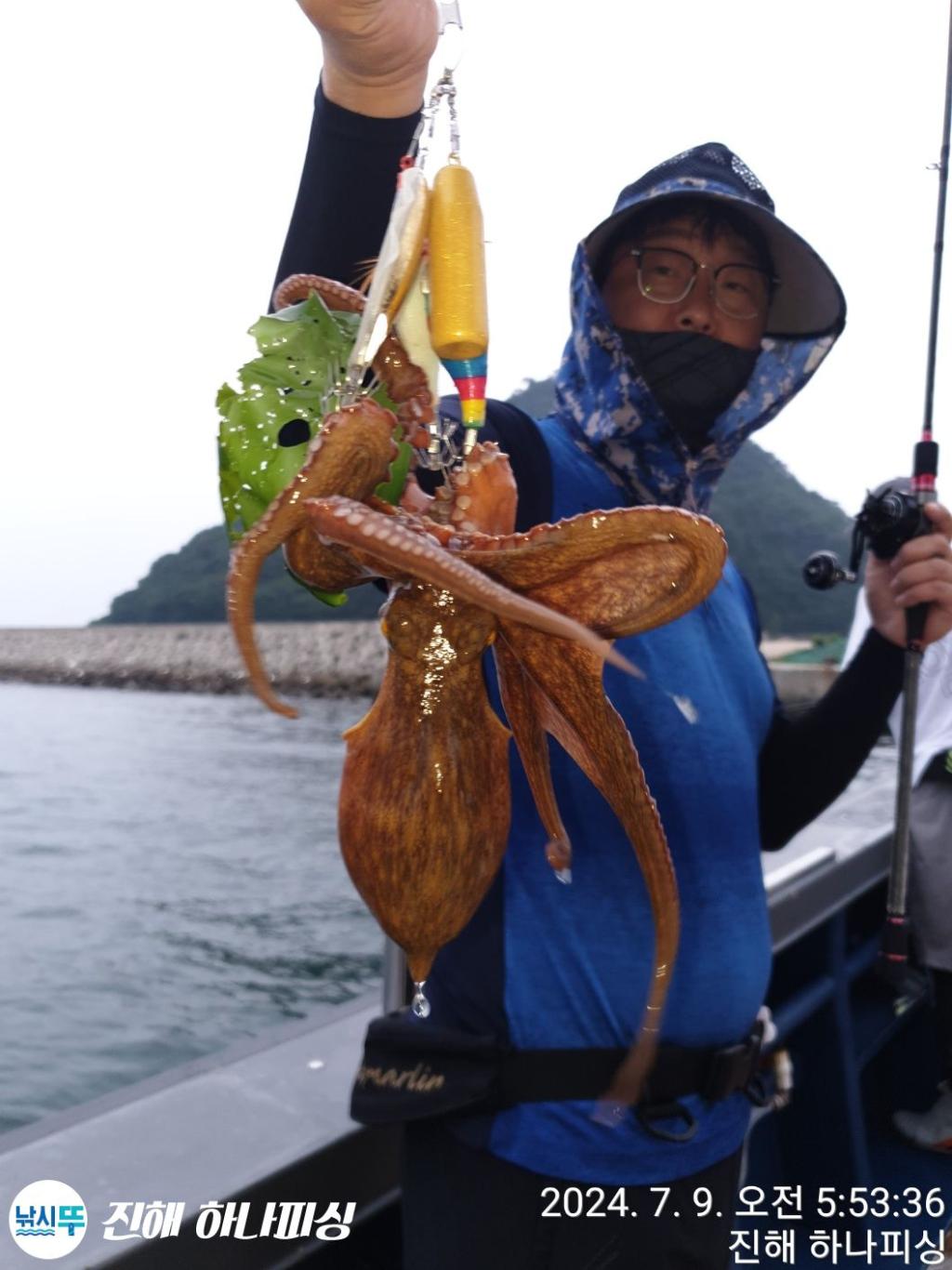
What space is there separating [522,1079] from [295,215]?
1142mm

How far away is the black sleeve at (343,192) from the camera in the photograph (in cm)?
89

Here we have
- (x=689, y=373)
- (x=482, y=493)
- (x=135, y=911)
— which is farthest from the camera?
(x=135, y=911)

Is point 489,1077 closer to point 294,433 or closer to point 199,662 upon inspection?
point 294,433

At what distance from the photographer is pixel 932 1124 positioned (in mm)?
4055

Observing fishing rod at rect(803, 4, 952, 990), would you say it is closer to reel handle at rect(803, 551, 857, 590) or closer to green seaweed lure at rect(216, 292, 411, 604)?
reel handle at rect(803, 551, 857, 590)

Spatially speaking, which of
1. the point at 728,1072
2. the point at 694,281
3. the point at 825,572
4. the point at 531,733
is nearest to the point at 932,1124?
the point at 825,572

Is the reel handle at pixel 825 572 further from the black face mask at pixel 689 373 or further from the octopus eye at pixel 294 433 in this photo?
the octopus eye at pixel 294 433

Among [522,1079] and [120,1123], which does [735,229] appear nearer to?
[522,1079]

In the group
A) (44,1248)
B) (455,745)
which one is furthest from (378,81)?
(44,1248)

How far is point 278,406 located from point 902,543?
1353 mm

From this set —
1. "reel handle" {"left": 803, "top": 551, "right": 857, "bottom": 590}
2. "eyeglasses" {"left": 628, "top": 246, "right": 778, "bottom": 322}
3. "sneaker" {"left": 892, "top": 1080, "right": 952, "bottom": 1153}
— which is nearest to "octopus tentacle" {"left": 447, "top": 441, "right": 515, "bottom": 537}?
"eyeglasses" {"left": 628, "top": 246, "right": 778, "bottom": 322}

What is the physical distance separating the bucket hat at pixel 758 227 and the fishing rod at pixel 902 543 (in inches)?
14.5

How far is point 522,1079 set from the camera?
1.40 m

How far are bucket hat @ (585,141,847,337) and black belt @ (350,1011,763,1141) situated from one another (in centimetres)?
114
